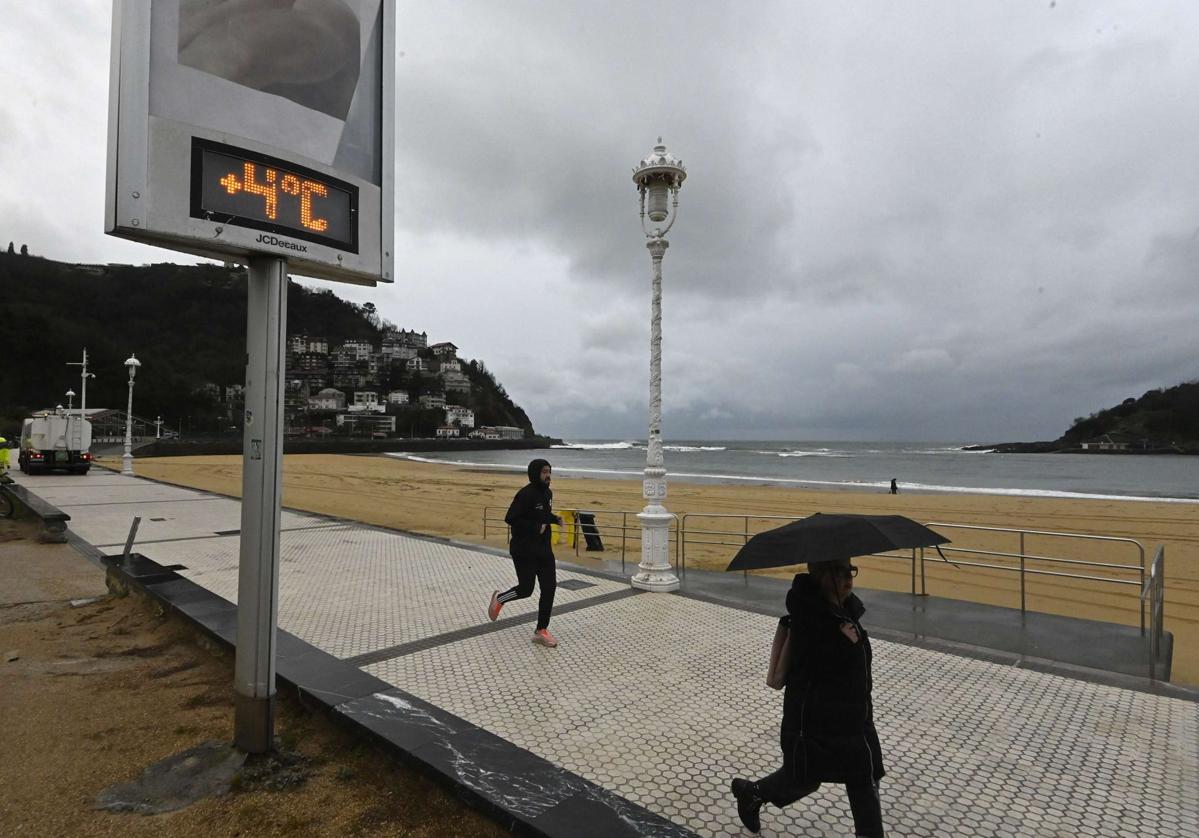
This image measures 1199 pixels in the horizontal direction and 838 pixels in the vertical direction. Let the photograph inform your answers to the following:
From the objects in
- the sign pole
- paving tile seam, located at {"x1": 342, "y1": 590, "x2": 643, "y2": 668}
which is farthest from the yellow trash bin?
the sign pole

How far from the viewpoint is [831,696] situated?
2.30m

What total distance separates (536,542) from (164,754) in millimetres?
2672

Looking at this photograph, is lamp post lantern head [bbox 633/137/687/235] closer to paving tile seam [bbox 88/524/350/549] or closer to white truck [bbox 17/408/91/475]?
paving tile seam [bbox 88/524/350/549]

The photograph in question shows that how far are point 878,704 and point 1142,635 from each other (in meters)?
3.20

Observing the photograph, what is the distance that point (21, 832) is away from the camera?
266cm

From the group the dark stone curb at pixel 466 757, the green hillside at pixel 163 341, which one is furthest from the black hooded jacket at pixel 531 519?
the green hillside at pixel 163 341

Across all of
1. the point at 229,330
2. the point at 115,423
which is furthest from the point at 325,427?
the point at 115,423

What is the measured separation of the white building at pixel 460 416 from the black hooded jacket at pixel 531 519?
143439 millimetres

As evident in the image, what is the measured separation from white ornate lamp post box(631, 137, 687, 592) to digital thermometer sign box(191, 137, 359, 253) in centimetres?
435

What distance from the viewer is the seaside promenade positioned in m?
2.78

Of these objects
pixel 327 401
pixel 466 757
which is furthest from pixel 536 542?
pixel 327 401

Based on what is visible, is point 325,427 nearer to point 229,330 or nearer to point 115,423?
point 229,330

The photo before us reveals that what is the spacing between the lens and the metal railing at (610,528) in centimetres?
915

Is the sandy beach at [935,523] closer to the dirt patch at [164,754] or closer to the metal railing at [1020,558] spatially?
the metal railing at [1020,558]
